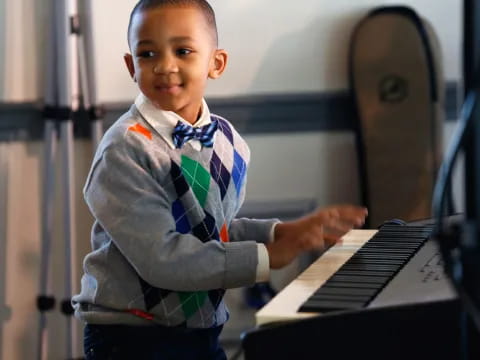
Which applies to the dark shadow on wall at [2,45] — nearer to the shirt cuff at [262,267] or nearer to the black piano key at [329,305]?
the shirt cuff at [262,267]

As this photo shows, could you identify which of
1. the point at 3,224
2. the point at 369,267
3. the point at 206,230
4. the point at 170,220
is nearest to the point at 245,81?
the point at 3,224

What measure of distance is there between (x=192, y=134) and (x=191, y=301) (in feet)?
0.91

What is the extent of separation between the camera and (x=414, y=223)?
5.39 feet

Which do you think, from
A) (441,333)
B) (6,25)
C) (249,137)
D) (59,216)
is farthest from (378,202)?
(441,333)

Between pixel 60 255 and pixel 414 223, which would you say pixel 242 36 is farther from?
pixel 414 223

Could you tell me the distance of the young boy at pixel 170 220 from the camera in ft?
4.64

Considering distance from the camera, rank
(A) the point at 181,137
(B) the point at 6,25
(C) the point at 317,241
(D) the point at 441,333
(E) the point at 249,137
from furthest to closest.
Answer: (E) the point at 249,137 → (B) the point at 6,25 → (A) the point at 181,137 → (C) the point at 317,241 → (D) the point at 441,333

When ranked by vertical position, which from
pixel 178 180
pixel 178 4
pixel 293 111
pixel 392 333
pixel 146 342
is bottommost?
pixel 146 342

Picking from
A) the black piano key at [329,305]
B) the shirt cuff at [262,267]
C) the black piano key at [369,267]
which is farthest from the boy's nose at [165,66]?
the black piano key at [329,305]

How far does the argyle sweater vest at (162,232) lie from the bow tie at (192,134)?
0.01 metres

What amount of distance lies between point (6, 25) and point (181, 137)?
137 cm

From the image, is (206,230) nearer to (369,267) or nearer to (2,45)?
(369,267)

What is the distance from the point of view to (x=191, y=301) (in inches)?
61.8

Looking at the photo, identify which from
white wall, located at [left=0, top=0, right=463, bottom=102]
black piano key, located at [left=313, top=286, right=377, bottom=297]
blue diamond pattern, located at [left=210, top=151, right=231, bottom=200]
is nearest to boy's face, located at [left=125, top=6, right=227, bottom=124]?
blue diamond pattern, located at [left=210, top=151, right=231, bottom=200]
